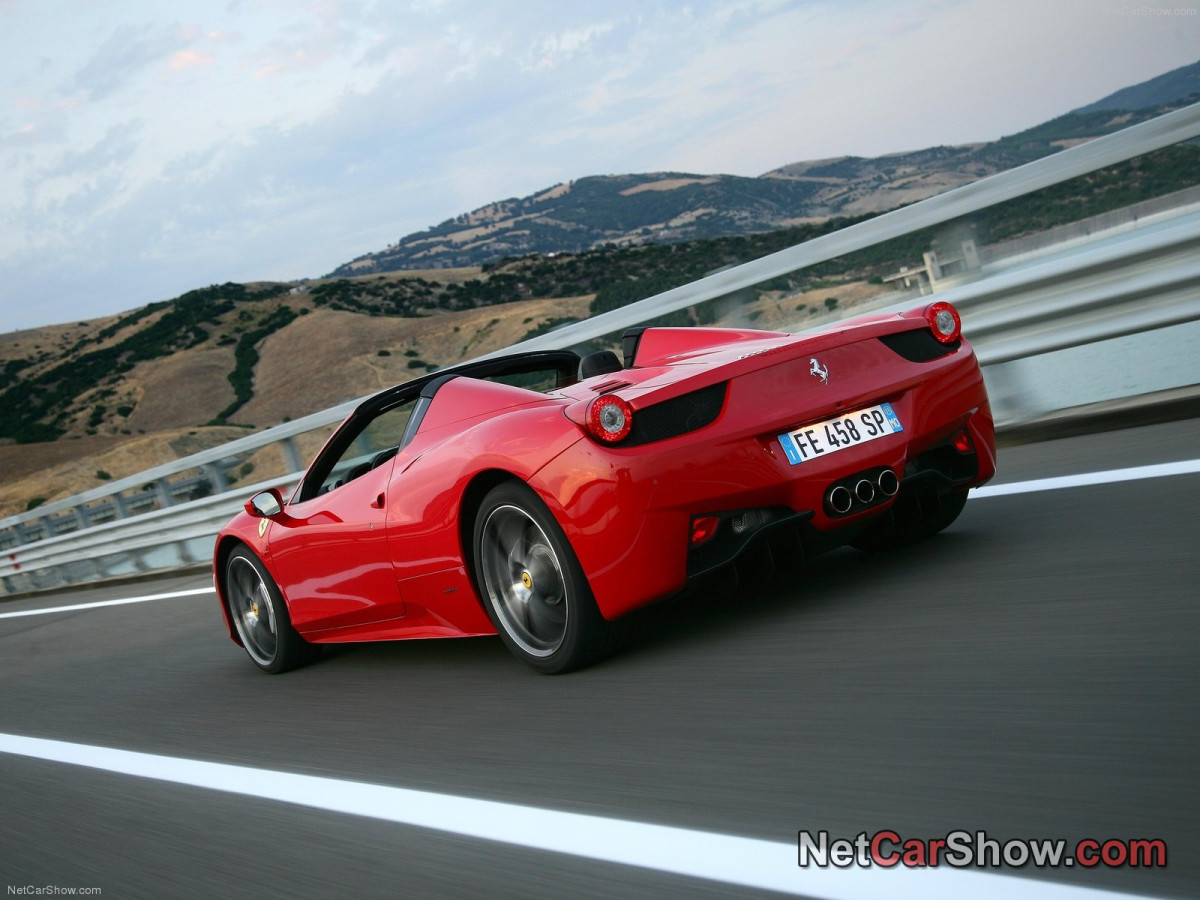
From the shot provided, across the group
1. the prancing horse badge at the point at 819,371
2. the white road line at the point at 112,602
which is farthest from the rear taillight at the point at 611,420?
the white road line at the point at 112,602

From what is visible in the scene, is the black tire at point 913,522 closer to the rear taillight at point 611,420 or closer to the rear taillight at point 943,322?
the rear taillight at point 943,322

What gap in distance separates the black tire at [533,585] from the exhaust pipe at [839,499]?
82 centimetres

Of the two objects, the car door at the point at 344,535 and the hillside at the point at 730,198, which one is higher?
the hillside at the point at 730,198

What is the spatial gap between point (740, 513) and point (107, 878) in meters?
2.13

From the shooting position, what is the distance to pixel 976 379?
186 inches

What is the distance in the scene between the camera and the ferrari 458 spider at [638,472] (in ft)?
13.2

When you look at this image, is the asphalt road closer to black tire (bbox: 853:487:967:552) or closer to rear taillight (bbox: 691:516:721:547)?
black tire (bbox: 853:487:967:552)

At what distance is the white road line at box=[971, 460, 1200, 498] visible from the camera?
521 cm

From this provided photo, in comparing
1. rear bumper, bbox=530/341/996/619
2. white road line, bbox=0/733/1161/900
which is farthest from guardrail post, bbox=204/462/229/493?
rear bumper, bbox=530/341/996/619

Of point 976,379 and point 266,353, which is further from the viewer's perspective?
point 266,353

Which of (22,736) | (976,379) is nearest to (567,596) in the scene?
(976,379)

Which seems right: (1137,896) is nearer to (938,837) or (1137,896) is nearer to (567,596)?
(938,837)

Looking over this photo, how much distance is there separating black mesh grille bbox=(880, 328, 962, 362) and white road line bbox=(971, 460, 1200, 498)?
44.2 inches

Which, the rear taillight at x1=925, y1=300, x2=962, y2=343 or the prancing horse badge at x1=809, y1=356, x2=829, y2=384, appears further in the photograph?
the rear taillight at x1=925, y1=300, x2=962, y2=343
